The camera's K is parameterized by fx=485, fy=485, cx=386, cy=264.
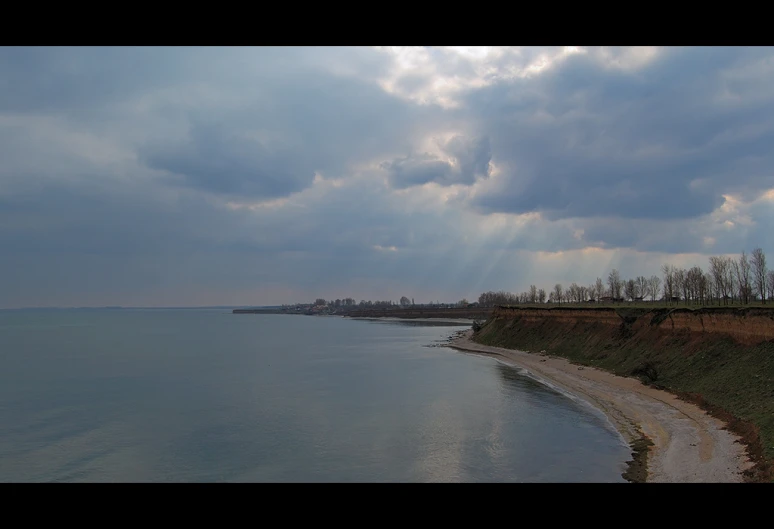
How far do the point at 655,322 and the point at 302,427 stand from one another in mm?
40337

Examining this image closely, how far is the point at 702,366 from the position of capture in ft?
126

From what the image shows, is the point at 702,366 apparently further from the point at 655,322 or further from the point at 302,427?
the point at 302,427

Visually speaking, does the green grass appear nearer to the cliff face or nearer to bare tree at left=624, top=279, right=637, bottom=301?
the cliff face

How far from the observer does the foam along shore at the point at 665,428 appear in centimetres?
2083

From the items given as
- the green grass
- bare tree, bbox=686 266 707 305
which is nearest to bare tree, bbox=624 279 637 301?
bare tree, bbox=686 266 707 305

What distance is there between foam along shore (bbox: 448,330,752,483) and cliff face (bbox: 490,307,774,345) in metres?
7.62

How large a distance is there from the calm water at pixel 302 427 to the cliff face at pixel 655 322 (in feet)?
45.0

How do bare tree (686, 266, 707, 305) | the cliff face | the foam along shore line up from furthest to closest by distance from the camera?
bare tree (686, 266, 707, 305), the cliff face, the foam along shore

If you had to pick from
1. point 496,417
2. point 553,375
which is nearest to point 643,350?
point 553,375

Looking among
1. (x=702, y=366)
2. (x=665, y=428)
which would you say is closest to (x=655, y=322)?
(x=702, y=366)

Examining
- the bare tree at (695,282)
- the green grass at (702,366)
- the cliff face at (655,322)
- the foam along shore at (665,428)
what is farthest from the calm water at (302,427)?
the bare tree at (695,282)

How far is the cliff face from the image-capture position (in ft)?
121

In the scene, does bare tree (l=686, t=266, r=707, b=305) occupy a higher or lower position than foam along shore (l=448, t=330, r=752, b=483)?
higher
